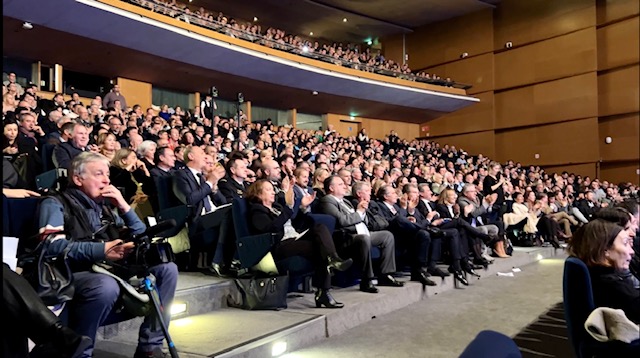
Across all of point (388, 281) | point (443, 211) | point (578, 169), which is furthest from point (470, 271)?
point (578, 169)

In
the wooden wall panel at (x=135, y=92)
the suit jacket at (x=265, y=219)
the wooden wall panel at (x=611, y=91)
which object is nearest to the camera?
the suit jacket at (x=265, y=219)

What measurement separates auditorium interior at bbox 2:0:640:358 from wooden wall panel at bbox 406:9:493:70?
30mm

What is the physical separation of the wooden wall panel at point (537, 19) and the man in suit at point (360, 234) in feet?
26.5

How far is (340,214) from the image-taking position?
8.08ft

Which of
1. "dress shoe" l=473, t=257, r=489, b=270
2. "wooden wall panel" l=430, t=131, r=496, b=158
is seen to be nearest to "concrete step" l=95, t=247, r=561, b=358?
"dress shoe" l=473, t=257, r=489, b=270

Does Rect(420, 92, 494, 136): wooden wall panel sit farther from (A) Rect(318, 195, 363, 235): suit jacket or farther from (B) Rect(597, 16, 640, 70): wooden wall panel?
(A) Rect(318, 195, 363, 235): suit jacket

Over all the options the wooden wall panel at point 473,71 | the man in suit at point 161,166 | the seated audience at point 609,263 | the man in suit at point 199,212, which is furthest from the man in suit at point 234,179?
the wooden wall panel at point 473,71

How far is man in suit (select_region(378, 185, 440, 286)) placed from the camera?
2.80 m

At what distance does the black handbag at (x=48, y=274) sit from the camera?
112cm

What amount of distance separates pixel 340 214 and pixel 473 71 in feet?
30.0

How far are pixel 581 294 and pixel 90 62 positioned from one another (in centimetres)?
684

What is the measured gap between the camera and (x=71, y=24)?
5719 mm

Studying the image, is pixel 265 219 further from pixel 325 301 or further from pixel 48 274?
pixel 48 274

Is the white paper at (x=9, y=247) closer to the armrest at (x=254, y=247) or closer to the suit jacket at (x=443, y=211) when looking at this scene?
the armrest at (x=254, y=247)
